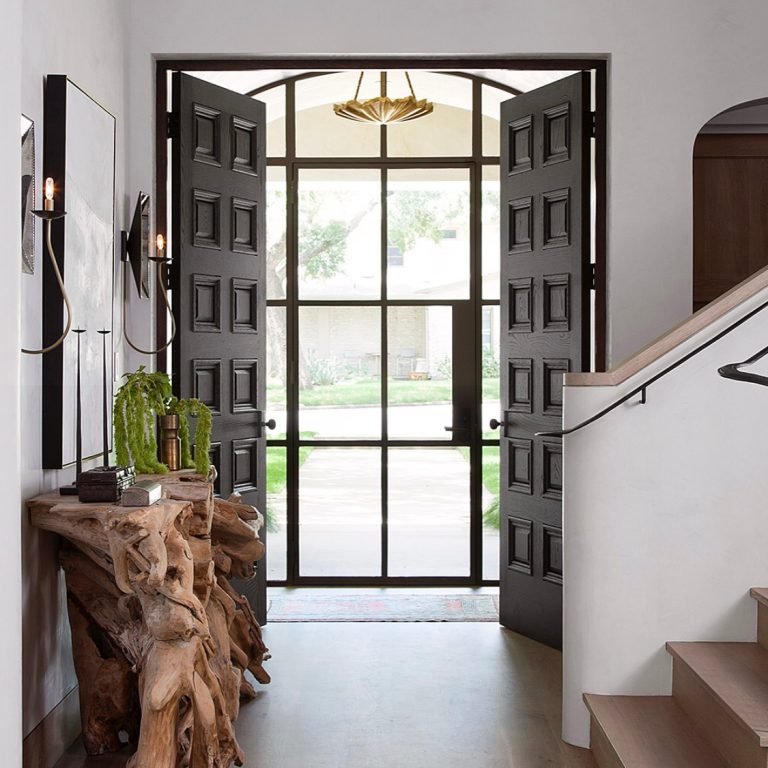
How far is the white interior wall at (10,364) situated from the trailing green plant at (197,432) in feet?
7.31

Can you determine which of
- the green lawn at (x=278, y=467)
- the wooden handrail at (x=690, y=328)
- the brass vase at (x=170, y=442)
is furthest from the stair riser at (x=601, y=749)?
the green lawn at (x=278, y=467)

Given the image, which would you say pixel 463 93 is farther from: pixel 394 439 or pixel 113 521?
pixel 113 521

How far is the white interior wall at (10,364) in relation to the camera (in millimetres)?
1811

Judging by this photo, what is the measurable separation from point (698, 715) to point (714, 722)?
0.18 metres

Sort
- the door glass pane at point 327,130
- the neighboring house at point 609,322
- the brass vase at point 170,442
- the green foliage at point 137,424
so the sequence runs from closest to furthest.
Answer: the neighboring house at point 609,322 → the green foliage at point 137,424 → the brass vase at point 170,442 → the door glass pane at point 327,130

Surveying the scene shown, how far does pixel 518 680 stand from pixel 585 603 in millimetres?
1065

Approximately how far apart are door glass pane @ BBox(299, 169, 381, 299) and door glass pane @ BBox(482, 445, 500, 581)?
4.17 feet

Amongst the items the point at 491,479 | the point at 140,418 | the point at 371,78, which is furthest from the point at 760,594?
the point at 371,78

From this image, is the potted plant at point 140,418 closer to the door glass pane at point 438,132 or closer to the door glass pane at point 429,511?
the door glass pane at point 429,511

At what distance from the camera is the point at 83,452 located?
12.9 feet

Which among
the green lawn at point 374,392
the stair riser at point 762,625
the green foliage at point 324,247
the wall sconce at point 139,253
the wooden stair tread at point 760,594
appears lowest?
the stair riser at point 762,625

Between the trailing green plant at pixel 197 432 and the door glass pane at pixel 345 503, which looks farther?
the door glass pane at pixel 345 503

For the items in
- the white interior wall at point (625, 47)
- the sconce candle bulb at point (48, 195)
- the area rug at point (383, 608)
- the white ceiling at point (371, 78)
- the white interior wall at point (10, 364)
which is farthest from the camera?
the white ceiling at point (371, 78)

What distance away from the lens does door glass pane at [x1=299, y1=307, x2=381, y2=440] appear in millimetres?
6473
